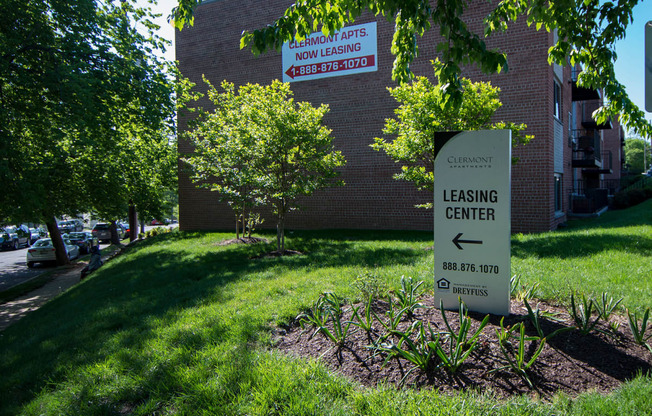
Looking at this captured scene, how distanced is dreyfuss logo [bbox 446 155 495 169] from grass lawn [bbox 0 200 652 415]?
1883 mm

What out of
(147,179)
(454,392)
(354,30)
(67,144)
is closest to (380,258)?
(454,392)

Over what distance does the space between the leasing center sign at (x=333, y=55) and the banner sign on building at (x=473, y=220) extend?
1188 centimetres

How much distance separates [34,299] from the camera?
12836 mm

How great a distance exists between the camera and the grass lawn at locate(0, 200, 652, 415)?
2916 millimetres

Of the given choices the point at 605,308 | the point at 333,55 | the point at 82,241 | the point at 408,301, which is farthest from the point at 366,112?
the point at 82,241

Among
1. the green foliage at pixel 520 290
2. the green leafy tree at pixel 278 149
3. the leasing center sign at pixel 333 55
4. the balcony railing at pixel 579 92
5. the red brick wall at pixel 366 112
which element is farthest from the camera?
the balcony railing at pixel 579 92

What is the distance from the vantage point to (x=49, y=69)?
9.59 meters

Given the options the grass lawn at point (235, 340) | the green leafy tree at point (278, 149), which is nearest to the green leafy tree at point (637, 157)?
the grass lawn at point (235, 340)

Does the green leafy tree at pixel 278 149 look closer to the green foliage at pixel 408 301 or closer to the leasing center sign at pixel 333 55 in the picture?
the leasing center sign at pixel 333 55

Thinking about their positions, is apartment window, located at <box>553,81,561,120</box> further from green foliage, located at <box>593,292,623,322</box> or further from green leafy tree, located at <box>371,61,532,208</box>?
green foliage, located at <box>593,292,623,322</box>

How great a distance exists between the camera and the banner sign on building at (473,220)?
4262mm

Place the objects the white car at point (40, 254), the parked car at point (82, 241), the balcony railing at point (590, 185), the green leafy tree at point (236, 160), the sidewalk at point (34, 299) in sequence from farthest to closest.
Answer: the parked car at point (82, 241) < the balcony railing at point (590, 185) < the white car at point (40, 254) < the green leafy tree at point (236, 160) < the sidewalk at point (34, 299)

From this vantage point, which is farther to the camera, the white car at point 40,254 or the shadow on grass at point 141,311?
the white car at point 40,254

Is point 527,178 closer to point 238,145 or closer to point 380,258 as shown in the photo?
point 380,258
